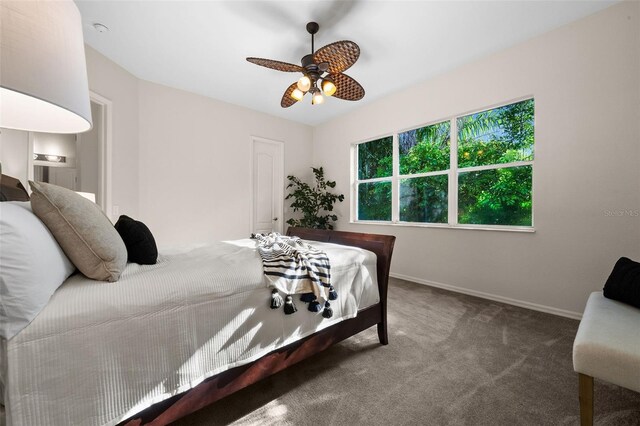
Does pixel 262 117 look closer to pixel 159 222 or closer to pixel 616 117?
pixel 159 222

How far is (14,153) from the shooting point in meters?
2.02

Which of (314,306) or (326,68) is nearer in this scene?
(314,306)

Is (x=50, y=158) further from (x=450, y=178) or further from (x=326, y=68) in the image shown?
(x=450, y=178)

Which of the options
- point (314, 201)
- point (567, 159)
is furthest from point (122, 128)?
point (567, 159)

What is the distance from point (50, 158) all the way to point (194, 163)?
1538mm

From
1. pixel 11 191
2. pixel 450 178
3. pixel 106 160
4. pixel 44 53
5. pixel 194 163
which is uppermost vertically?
pixel 194 163

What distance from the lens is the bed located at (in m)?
0.79

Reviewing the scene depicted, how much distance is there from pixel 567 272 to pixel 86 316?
349cm

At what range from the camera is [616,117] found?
2.22 m

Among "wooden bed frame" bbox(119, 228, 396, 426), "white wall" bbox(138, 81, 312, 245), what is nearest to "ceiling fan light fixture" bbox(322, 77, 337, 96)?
"wooden bed frame" bbox(119, 228, 396, 426)

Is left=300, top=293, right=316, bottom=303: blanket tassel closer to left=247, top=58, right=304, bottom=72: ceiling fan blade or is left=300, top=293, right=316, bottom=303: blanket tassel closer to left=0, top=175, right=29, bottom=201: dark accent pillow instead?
left=0, top=175, right=29, bottom=201: dark accent pillow

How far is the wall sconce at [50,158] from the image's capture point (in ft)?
7.42

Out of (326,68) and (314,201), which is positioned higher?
(326,68)

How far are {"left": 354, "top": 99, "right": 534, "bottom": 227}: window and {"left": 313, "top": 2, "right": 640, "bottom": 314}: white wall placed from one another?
15 cm
